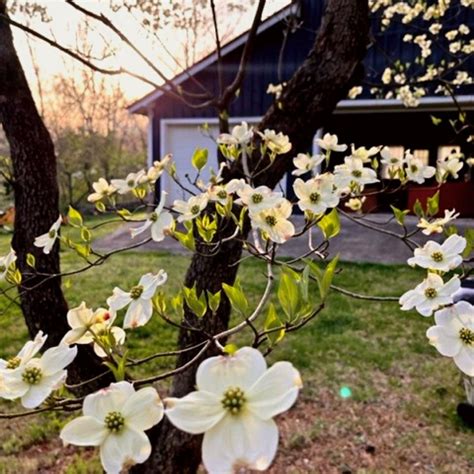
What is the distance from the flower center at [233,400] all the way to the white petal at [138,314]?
293mm

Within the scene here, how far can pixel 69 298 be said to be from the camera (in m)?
5.02

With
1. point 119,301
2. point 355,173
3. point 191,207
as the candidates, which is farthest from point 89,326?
point 355,173

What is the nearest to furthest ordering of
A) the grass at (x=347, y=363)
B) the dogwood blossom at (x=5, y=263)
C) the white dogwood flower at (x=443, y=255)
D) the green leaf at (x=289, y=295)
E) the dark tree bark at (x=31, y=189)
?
the green leaf at (x=289, y=295) < the white dogwood flower at (x=443, y=255) < the dogwood blossom at (x=5, y=263) < the dark tree bark at (x=31, y=189) < the grass at (x=347, y=363)

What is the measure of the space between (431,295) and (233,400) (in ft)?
1.26

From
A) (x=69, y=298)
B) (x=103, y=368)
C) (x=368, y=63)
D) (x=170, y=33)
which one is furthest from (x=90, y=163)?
(x=103, y=368)

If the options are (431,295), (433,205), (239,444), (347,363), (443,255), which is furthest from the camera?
(347,363)

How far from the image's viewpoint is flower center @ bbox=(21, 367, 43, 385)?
24.3 inches

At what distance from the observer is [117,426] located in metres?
0.52

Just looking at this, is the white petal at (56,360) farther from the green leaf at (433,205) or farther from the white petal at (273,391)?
the green leaf at (433,205)

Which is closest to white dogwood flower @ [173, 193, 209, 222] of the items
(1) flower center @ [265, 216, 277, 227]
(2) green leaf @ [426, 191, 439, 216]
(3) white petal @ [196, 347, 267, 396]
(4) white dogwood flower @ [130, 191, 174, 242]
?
(4) white dogwood flower @ [130, 191, 174, 242]

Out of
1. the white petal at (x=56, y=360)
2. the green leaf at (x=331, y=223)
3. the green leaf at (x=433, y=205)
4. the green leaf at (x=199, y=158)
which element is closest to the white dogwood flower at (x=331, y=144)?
the green leaf at (x=433, y=205)

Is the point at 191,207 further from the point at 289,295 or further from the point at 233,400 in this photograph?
the point at 233,400

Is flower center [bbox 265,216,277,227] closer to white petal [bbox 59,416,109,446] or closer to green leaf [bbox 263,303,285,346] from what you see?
green leaf [bbox 263,303,285,346]

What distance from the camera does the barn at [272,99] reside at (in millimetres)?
9484
